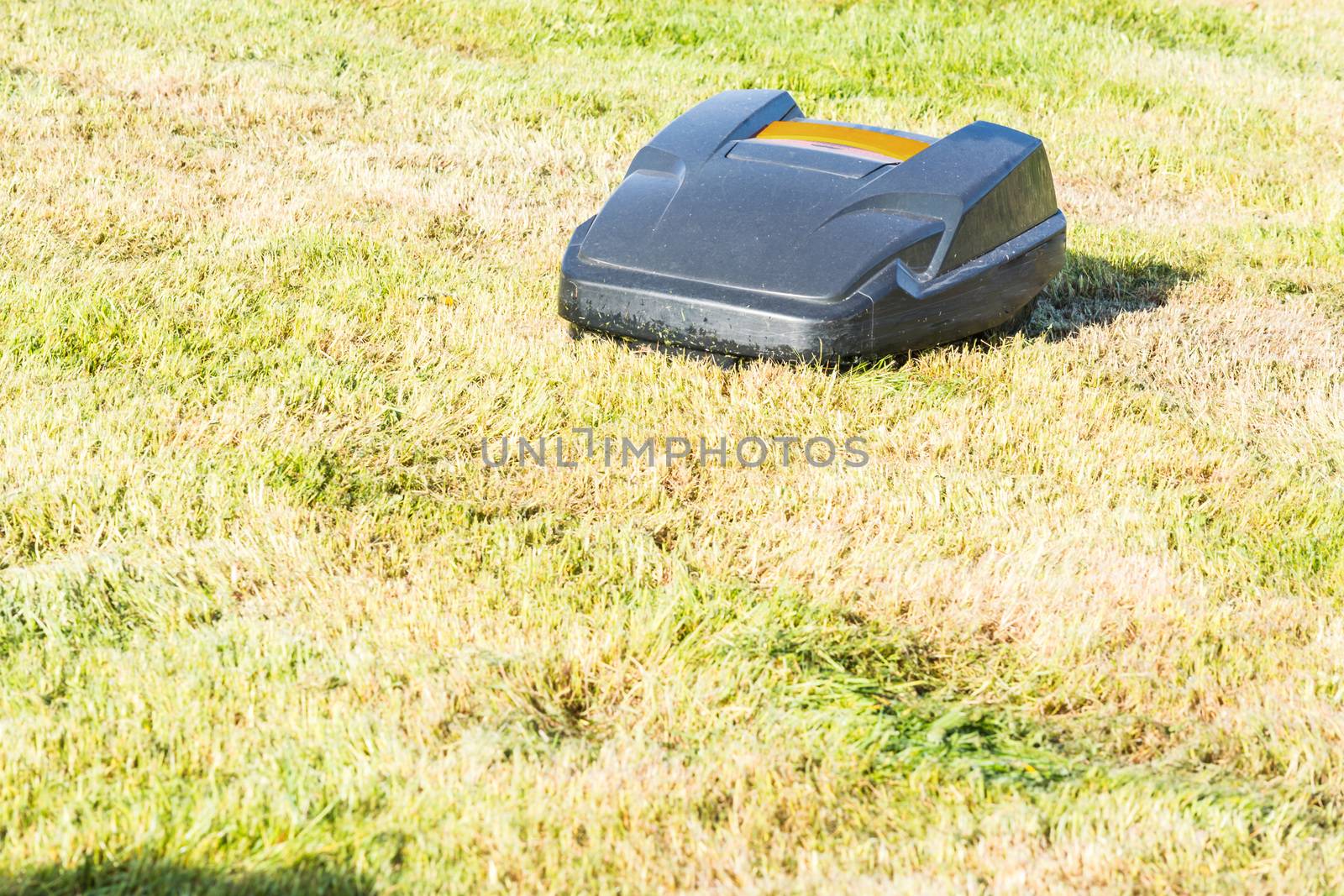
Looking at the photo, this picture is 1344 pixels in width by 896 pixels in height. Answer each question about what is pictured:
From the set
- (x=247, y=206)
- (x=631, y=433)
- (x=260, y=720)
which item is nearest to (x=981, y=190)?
(x=631, y=433)

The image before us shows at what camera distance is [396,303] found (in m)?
4.32

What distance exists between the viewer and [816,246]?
367 centimetres

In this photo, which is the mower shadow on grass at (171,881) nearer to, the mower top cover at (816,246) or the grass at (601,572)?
the grass at (601,572)

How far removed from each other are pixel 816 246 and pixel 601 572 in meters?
1.35

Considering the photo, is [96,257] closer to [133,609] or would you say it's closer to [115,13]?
[133,609]

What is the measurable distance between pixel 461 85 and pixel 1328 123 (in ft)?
16.2

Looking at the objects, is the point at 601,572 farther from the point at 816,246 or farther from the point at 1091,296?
the point at 1091,296

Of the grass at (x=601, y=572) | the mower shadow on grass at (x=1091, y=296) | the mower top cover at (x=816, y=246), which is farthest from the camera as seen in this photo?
the mower shadow on grass at (x=1091, y=296)

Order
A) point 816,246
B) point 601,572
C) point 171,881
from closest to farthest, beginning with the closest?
point 171,881 < point 601,572 < point 816,246

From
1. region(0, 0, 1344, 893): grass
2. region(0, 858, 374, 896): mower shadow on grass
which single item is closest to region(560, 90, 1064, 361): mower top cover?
region(0, 0, 1344, 893): grass

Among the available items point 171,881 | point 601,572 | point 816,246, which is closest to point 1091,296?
point 816,246

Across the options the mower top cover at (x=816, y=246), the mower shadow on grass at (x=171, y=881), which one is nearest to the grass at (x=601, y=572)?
the mower shadow on grass at (x=171, y=881)

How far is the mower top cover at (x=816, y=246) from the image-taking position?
11.8 feet

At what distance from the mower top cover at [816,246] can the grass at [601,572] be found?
0.57 feet
